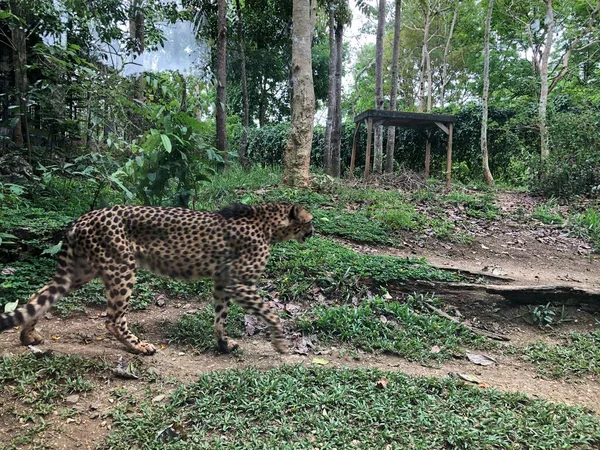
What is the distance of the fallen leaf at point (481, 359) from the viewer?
4.42 meters

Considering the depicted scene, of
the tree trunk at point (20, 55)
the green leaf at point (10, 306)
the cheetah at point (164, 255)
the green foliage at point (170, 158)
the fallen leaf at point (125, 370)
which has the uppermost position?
the tree trunk at point (20, 55)

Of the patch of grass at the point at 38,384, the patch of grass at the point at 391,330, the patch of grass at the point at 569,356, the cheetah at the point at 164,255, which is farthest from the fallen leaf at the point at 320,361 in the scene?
the patch of grass at the point at 569,356

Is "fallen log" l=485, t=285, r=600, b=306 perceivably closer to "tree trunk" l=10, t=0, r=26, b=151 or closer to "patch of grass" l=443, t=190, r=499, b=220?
"patch of grass" l=443, t=190, r=499, b=220

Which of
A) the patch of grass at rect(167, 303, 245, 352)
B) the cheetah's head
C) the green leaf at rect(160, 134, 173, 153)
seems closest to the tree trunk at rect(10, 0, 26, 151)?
the green leaf at rect(160, 134, 173, 153)

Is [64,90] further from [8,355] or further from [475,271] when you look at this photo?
[475,271]

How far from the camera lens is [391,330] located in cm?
484

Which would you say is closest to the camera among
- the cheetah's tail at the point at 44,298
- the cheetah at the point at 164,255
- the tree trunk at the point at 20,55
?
the cheetah's tail at the point at 44,298

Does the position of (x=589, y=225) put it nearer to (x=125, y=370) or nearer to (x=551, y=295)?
(x=551, y=295)

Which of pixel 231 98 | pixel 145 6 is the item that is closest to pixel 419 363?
pixel 145 6

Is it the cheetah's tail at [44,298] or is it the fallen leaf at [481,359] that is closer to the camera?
the cheetah's tail at [44,298]

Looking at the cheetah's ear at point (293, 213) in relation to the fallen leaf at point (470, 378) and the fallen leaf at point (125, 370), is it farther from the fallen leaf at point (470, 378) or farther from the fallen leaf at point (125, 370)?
the fallen leaf at point (470, 378)

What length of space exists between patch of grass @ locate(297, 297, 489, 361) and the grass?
754 millimetres

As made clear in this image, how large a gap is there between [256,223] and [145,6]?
37.8 ft

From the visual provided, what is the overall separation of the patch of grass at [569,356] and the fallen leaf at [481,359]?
40cm
